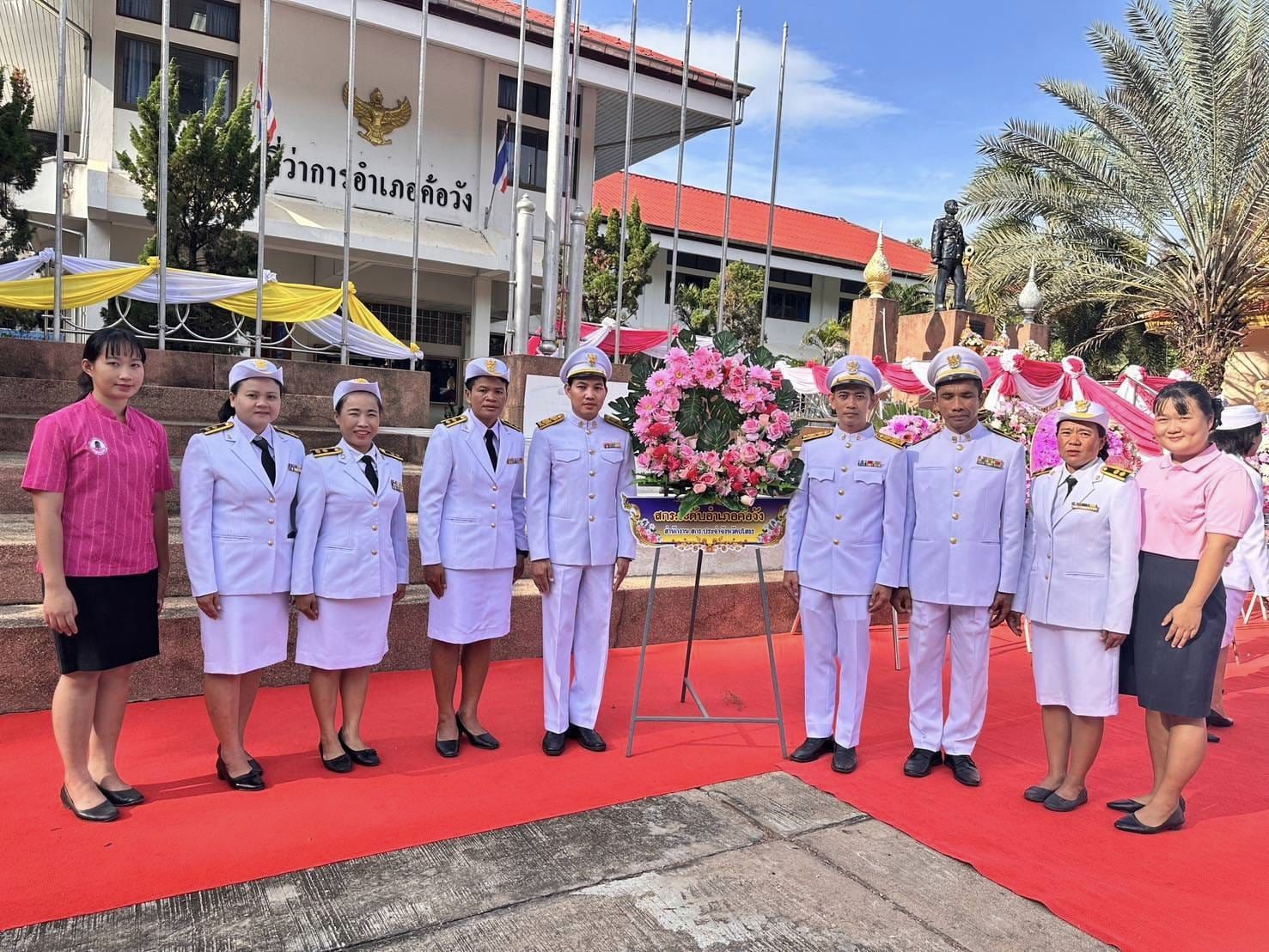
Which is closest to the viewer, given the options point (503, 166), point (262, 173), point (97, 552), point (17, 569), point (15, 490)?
point (97, 552)

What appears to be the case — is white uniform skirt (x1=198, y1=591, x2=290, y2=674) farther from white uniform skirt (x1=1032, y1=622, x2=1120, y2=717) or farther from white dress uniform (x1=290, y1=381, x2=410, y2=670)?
white uniform skirt (x1=1032, y1=622, x2=1120, y2=717)

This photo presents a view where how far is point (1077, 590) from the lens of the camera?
343 centimetres

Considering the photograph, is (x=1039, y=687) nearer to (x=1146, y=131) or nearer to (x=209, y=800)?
(x=209, y=800)

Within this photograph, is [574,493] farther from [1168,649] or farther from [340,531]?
[1168,649]

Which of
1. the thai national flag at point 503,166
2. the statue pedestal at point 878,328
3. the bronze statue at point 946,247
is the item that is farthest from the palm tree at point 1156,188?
the thai national flag at point 503,166

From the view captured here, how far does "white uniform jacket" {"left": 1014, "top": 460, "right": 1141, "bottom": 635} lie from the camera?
11.0ft

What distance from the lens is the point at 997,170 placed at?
47.3 ft

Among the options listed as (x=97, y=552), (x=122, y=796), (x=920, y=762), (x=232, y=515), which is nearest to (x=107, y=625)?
(x=97, y=552)

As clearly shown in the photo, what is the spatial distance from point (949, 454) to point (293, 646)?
11.3 ft

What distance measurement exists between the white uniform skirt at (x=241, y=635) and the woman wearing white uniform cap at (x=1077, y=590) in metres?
3.06

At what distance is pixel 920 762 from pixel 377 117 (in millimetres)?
13866

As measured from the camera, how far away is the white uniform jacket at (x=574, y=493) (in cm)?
396

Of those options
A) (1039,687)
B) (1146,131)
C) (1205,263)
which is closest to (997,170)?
(1146,131)

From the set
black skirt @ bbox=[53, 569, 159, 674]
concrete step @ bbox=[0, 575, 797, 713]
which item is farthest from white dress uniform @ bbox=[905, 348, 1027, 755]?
Answer: black skirt @ bbox=[53, 569, 159, 674]
